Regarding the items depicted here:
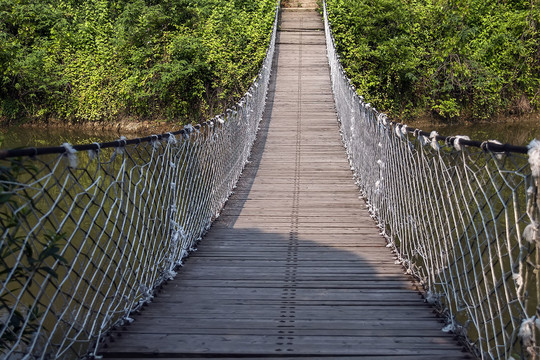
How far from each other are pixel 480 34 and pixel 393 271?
10.6m

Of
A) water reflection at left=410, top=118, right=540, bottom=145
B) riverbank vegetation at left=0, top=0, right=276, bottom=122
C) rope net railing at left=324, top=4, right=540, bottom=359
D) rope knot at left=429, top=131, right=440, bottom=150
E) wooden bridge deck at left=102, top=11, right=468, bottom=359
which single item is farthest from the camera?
riverbank vegetation at left=0, top=0, right=276, bottom=122

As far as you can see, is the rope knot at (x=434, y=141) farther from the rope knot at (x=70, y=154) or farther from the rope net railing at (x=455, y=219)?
the rope knot at (x=70, y=154)

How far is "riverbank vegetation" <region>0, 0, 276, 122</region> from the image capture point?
38.6ft

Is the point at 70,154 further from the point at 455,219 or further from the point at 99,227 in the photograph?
the point at 455,219

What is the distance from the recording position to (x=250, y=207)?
4730 millimetres

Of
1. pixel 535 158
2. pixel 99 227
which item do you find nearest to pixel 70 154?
pixel 99 227

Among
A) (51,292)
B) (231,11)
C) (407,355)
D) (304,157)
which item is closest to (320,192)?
(304,157)

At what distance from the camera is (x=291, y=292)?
2754 millimetres

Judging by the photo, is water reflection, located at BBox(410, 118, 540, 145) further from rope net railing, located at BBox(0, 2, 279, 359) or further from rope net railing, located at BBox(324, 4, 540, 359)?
rope net railing, located at BBox(0, 2, 279, 359)

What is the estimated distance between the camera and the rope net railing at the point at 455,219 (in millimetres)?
1662

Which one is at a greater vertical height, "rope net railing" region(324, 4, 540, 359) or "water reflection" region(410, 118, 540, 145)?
"rope net railing" region(324, 4, 540, 359)

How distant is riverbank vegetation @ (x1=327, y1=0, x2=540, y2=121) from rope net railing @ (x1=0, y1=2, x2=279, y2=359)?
5.07 metres

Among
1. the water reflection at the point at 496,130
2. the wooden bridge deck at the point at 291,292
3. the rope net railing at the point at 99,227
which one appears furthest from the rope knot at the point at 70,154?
the water reflection at the point at 496,130

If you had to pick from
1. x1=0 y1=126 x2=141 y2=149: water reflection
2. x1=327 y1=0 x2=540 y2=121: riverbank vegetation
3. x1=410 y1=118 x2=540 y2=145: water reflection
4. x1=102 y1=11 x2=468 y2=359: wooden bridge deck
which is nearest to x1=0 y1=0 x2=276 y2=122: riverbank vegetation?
x1=0 y1=126 x2=141 y2=149: water reflection
